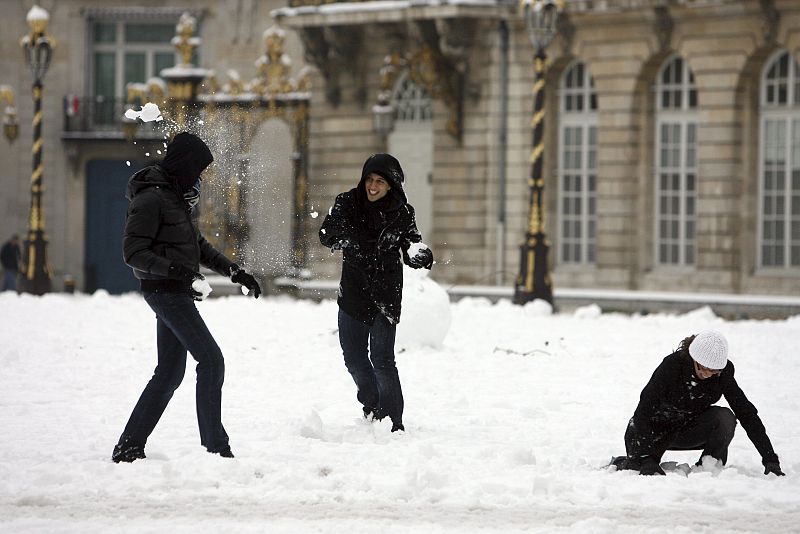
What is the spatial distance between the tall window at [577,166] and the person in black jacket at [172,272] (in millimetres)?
20493

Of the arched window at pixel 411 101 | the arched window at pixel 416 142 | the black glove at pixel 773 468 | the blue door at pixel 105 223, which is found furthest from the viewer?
the blue door at pixel 105 223

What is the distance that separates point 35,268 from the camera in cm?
2712

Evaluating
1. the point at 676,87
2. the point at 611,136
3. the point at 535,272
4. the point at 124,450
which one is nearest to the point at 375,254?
the point at 124,450

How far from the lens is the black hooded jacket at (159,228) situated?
355 inches

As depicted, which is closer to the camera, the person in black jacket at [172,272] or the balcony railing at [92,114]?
the person in black jacket at [172,272]

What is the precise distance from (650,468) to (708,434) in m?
0.41

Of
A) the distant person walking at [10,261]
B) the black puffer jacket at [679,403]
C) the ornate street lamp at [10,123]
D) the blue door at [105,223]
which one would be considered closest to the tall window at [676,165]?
the distant person walking at [10,261]

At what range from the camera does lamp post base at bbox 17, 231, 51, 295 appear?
26969mm

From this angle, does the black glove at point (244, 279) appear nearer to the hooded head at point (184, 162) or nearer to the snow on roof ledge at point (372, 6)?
the hooded head at point (184, 162)

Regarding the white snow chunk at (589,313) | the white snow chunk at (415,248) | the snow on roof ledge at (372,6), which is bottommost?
the white snow chunk at (589,313)

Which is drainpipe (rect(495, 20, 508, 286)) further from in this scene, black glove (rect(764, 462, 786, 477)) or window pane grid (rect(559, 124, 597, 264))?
black glove (rect(764, 462, 786, 477))

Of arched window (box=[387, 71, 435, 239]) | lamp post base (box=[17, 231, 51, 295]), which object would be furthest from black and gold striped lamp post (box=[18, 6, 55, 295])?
arched window (box=[387, 71, 435, 239])

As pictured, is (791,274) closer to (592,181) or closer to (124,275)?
(592,181)

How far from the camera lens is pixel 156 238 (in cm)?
913
